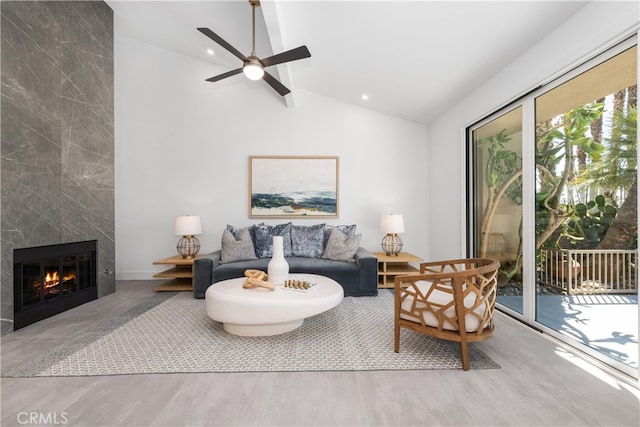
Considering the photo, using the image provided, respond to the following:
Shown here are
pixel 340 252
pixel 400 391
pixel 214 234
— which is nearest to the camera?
pixel 400 391

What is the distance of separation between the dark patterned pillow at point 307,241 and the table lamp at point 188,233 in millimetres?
1444

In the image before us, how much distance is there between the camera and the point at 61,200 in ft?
10.4

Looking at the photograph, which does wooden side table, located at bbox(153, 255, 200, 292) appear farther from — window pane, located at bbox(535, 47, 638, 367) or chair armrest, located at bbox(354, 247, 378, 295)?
window pane, located at bbox(535, 47, 638, 367)

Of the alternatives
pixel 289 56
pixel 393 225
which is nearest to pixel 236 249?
pixel 393 225

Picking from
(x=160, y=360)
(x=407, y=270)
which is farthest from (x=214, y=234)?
(x=407, y=270)

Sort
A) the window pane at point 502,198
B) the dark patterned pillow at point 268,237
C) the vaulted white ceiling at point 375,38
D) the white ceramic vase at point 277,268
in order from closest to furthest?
the vaulted white ceiling at point 375,38
the white ceramic vase at point 277,268
the window pane at point 502,198
the dark patterned pillow at point 268,237

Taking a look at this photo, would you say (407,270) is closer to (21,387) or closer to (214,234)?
(214,234)

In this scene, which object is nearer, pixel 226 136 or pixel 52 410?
pixel 52 410

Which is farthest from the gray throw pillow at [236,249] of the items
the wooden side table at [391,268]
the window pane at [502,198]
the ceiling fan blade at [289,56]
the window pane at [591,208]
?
the window pane at [591,208]

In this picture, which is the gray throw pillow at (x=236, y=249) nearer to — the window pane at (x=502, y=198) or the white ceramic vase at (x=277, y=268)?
the white ceramic vase at (x=277, y=268)

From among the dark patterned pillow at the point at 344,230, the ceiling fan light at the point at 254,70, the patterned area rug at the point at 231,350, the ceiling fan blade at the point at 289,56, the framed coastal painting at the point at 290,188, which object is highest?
the ceiling fan blade at the point at 289,56

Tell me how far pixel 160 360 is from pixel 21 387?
75 centimetres

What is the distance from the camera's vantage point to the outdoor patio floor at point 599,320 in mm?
1906

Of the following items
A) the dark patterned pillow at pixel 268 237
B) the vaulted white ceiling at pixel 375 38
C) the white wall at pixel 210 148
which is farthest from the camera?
the white wall at pixel 210 148
